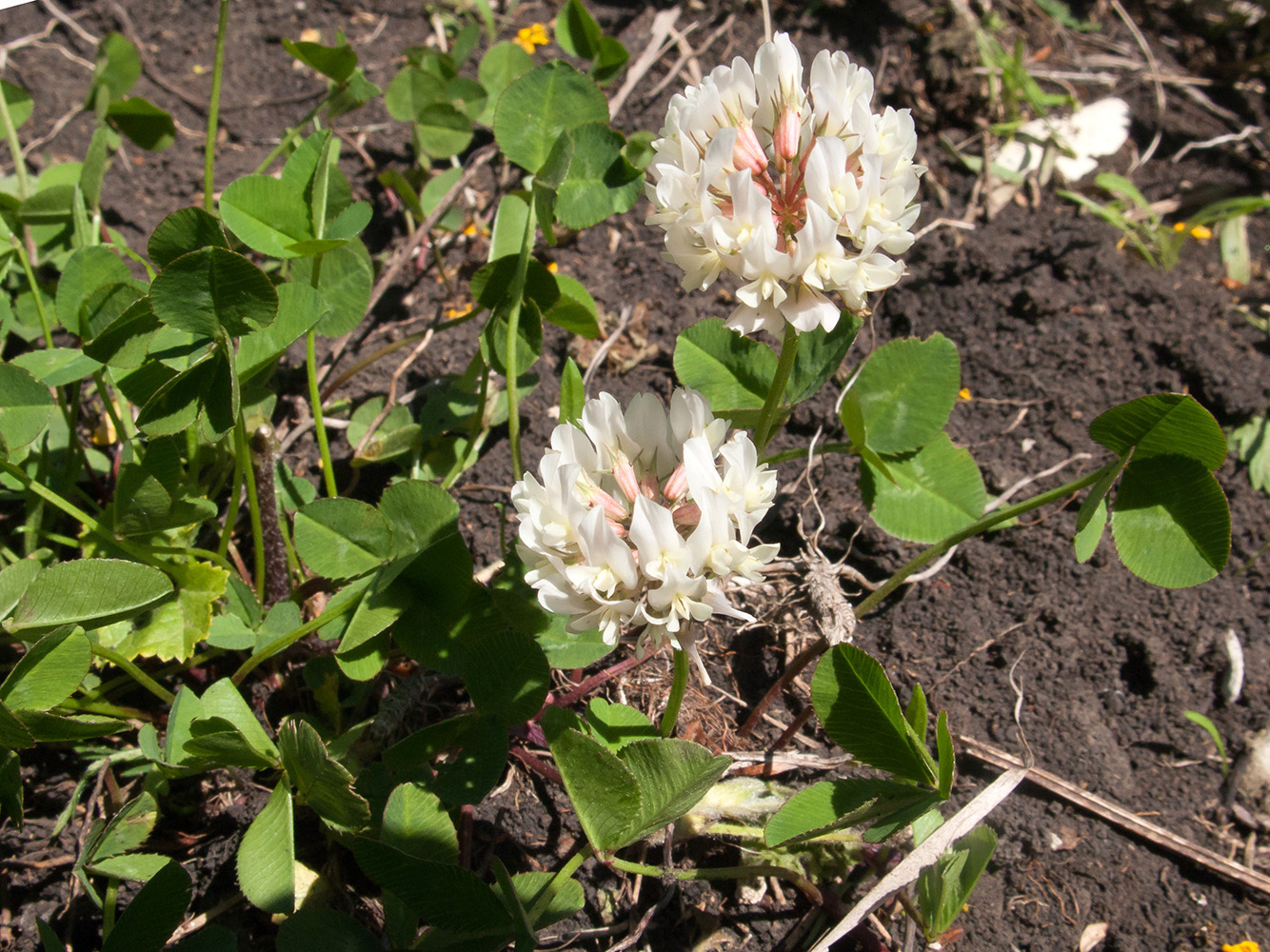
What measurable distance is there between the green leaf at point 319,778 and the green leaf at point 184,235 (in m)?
0.89

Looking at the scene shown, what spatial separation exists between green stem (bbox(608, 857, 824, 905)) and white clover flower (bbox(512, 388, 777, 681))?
488mm

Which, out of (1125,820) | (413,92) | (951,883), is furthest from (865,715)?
(413,92)

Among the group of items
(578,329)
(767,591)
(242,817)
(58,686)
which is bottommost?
(242,817)

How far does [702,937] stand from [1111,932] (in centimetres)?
83

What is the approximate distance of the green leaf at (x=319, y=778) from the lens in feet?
4.65

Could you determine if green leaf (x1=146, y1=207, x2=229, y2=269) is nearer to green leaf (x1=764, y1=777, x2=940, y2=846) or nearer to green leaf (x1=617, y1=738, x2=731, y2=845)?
green leaf (x1=617, y1=738, x2=731, y2=845)

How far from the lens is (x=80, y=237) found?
213cm

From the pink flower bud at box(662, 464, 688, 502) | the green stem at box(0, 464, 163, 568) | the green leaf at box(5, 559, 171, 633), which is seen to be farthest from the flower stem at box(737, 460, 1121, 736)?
the green stem at box(0, 464, 163, 568)

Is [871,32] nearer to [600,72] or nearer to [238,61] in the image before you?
[600,72]

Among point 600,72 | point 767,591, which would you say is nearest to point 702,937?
point 767,591

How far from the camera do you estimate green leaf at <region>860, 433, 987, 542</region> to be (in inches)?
73.4

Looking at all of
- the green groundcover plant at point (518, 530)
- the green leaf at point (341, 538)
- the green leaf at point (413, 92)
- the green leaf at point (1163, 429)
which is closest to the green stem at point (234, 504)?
the green groundcover plant at point (518, 530)

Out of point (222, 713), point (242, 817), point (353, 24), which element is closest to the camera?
point (222, 713)

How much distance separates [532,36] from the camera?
327 centimetres
